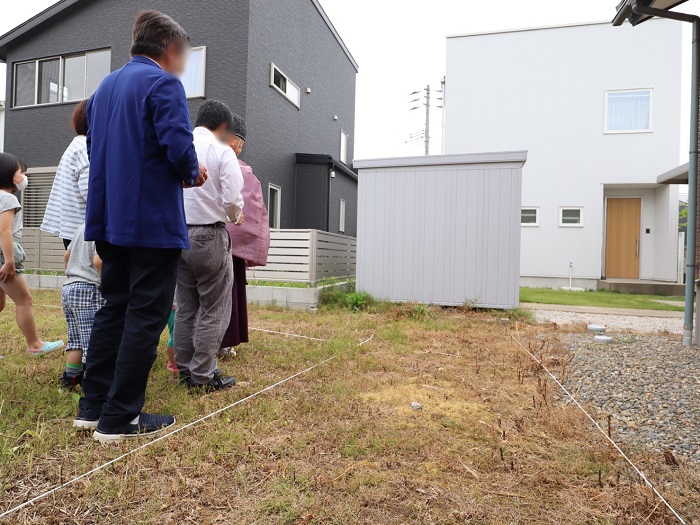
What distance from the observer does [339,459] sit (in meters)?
1.88

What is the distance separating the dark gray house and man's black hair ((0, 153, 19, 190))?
674 centimetres

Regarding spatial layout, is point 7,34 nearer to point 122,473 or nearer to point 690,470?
point 122,473

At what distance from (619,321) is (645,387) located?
375cm

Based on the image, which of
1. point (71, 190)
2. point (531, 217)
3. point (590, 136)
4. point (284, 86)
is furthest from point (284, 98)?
point (71, 190)

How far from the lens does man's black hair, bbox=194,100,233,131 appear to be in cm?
281

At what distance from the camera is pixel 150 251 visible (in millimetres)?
2000

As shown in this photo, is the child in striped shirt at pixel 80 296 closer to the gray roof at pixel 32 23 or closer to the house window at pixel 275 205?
the house window at pixel 275 205

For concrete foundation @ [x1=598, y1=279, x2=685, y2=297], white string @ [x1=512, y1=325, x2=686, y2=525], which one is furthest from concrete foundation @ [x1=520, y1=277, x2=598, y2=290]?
white string @ [x1=512, y1=325, x2=686, y2=525]

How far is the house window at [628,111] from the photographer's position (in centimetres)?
1172

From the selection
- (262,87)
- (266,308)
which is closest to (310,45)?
(262,87)

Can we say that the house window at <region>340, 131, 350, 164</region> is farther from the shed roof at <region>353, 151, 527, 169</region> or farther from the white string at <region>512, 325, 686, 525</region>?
the white string at <region>512, 325, 686, 525</region>

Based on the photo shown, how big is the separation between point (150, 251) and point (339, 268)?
20.9ft

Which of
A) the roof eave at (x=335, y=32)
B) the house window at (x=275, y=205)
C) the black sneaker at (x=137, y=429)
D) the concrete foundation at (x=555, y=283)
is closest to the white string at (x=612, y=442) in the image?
the black sneaker at (x=137, y=429)

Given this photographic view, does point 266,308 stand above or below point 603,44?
below
